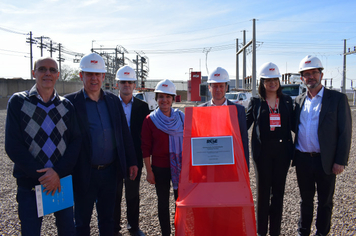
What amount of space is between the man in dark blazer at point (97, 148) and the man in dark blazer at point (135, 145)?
1.70 ft

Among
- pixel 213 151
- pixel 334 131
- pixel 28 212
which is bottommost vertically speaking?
pixel 28 212

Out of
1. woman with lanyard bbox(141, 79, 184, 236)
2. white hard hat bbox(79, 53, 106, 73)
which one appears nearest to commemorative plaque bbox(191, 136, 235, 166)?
woman with lanyard bbox(141, 79, 184, 236)

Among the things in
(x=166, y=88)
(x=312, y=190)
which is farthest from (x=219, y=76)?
(x=312, y=190)

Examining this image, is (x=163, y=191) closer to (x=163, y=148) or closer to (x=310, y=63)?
(x=163, y=148)

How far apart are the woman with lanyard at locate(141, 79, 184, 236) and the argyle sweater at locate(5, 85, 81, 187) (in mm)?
843

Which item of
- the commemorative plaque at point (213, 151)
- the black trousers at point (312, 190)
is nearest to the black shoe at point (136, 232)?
the commemorative plaque at point (213, 151)

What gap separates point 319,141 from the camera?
2.90 metres

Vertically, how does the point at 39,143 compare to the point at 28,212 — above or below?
above

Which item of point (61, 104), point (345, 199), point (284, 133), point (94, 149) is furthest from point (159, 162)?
point (345, 199)

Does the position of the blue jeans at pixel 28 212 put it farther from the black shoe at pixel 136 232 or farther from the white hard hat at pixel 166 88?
the white hard hat at pixel 166 88

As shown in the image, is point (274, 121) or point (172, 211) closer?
point (274, 121)

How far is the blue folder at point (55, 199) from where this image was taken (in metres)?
2.10

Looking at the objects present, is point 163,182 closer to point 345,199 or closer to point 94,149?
point 94,149

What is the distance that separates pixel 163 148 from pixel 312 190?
6.08 feet
